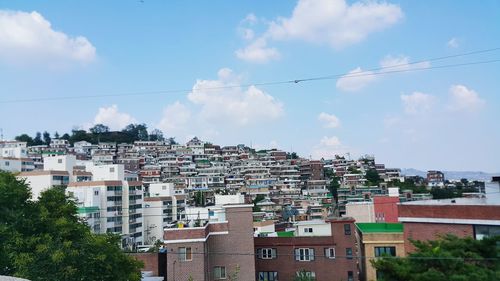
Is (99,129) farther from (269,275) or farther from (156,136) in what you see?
(269,275)

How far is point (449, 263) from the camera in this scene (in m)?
6.80

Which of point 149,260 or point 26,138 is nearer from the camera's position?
point 149,260

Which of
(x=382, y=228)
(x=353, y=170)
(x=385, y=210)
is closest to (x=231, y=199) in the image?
(x=385, y=210)

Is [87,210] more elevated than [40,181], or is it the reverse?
[40,181]

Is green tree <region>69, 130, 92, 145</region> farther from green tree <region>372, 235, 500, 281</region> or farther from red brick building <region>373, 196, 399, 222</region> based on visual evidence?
green tree <region>372, 235, 500, 281</region>

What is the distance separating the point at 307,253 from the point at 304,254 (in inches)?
5.2

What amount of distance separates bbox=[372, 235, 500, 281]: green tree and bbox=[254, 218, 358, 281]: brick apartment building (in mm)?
9072

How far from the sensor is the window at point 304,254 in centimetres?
1642

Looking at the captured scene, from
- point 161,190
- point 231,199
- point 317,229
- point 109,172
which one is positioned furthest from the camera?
point 161,190

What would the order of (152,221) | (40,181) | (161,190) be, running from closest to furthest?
(40,181) < (152,221) < (161,190)

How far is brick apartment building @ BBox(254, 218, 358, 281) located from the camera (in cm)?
1633

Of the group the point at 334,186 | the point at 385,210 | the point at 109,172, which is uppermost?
the point at 109,172

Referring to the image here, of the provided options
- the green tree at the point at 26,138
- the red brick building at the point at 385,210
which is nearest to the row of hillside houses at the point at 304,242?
the red brick building at the point at 385,210

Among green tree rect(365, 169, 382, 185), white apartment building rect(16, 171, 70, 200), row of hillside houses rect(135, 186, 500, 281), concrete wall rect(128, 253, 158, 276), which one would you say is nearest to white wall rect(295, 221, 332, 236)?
row of hillside houses rect(135, 186, 500, 281)
